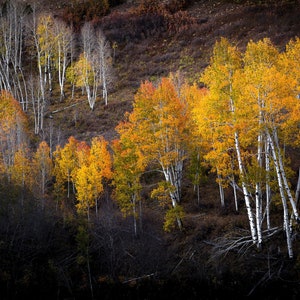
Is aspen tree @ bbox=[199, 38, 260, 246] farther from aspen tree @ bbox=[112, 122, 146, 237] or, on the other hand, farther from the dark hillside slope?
the dark hillside slope

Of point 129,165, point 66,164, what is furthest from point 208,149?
point 66,164

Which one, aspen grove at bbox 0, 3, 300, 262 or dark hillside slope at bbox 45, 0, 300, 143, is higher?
Result: dark hillside slope at bbox 45, 0, 300, 143

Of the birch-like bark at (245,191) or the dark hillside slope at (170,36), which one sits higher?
the dark hillside slope at (170,36)

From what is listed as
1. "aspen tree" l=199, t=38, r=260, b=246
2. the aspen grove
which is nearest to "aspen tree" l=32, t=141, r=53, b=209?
the aspen grove

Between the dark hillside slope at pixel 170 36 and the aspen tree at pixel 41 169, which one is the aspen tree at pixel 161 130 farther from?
the dark hillside slope at pixel 170 36

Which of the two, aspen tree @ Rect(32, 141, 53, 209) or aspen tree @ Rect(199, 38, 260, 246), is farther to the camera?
aspen tree @ Rect(32, 141, 53, 209)

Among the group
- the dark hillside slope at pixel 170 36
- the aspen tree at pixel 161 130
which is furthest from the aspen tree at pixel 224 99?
the dark hillside slope at pixel 170 36

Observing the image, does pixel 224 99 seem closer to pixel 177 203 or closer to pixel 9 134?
pixel 177 203

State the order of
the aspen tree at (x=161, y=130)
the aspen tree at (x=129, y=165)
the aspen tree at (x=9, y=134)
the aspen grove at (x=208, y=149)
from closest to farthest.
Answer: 1. the aspen grove at (x=208, y=149)
2. the aspen tree at (x=161, y=130)
3. the aspen tree at (x=129, y=165)
4. the aspen tree at (x=9, y=134)

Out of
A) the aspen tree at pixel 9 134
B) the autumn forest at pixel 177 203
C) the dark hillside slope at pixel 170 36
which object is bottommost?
the autumn forest at pixel 177 203

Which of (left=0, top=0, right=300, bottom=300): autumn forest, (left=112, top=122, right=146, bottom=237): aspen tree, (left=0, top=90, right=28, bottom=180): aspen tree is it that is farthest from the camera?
(left=0, top=90, right=28, bottom=180): aspen tree

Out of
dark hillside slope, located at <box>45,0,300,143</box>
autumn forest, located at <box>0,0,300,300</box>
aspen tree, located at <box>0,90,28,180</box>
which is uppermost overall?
dark hillside slope, located at <box>45,0,300,143</box>

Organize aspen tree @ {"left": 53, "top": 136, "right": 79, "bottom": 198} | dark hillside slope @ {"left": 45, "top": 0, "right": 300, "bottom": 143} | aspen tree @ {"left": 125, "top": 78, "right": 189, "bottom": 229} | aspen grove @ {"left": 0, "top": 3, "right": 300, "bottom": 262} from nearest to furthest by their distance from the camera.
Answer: aspen grove @ {"left": 0, "top": 3, "right": 300, "bottom": 262}
aspen tree @ {"left": 125, "top": 78, "right": 189, "bottom": 229}
aspen tree @ {"left": 53, "top": 136, "right": 79, "bottom": 198}
dark hillside slope @ {"left": 45, "top": 0, "right": 300, "bottom": 143}

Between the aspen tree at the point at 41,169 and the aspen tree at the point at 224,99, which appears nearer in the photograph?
the aspen tree at the point at 224,99
